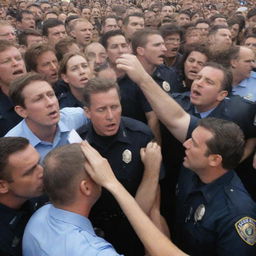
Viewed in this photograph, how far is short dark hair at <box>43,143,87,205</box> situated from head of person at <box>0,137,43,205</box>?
0.25 m

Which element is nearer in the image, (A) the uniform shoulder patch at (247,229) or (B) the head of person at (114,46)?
(A) the uniform shoulder patch at (247,229)

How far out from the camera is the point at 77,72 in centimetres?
370

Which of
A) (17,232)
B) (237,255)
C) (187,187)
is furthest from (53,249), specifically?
(187,187)

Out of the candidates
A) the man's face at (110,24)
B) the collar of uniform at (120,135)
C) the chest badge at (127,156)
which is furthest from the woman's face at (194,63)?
the man's face at (110,24)

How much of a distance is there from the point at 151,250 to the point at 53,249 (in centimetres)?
54

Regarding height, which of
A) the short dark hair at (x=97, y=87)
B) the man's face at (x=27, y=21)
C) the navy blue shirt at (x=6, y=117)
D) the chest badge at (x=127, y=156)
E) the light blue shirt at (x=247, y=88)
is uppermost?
the short dark hair at (x=97, y=87)

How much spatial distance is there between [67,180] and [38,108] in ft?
3.76

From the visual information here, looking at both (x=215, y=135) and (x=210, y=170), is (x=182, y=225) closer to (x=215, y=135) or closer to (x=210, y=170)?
(x=210, y=170)

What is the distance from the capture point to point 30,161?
2.04 metres

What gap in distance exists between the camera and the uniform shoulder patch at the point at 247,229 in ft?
6.07

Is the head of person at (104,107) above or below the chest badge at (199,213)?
above

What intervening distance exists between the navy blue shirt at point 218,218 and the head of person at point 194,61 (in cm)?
222

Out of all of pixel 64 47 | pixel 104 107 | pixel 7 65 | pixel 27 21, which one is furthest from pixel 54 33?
pixel 104 107

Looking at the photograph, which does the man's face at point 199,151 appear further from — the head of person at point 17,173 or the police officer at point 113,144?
the head of person at point 17,173
